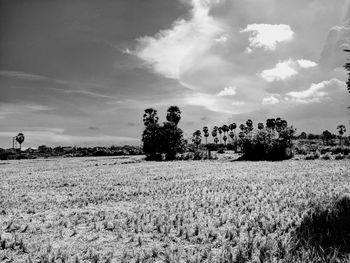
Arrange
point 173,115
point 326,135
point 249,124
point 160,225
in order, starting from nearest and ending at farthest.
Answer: point 160,225, point 173,115, point 326,135, point 249,124

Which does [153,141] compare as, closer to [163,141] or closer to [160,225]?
[163,141]

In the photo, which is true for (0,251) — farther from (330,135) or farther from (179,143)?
(330,135)

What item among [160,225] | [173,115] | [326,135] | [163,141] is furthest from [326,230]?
[326,135]

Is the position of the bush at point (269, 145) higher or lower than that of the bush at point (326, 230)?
higher

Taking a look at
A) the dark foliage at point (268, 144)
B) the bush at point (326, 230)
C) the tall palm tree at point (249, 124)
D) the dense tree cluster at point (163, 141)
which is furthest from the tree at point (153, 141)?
the tall palm tree at point (249, 124)

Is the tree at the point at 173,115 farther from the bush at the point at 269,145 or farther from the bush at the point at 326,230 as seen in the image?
the bush at the point at 326,230

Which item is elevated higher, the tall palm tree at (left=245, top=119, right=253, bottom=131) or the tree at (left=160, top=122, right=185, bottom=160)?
the tall palm tree at (left=245, top=119, right=253, bottom=131)

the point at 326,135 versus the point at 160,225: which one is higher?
the point at 326,135

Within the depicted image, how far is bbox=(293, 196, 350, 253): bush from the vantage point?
22.7ft

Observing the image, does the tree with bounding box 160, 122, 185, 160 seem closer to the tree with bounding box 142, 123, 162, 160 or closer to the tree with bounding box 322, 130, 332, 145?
the tree with bounding box 142, 123, 162, 160

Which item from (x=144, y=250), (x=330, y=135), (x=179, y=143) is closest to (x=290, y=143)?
(x=179, y=143)

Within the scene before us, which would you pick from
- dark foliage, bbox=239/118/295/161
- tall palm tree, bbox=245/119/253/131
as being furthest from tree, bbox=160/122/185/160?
tall palm tree, bbox=245/119/253/131

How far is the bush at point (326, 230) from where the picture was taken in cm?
693

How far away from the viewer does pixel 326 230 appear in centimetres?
807
